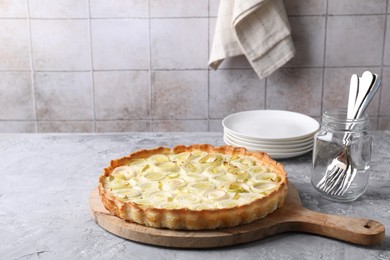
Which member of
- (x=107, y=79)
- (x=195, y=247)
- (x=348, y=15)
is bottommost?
(x=195, y=247)

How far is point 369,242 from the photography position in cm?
115

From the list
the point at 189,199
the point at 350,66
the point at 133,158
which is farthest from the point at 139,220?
the point at 350,66

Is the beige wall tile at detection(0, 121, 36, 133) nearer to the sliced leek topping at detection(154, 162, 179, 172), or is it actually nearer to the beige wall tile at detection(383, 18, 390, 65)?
the sliced leek topping at detection(154, 162, 179, 172)

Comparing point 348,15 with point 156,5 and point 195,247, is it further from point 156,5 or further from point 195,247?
point 195,247

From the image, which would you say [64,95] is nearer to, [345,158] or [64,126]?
[64,126]

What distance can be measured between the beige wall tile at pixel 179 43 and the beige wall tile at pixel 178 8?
0.02 meters

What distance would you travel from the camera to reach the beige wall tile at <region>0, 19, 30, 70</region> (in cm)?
217

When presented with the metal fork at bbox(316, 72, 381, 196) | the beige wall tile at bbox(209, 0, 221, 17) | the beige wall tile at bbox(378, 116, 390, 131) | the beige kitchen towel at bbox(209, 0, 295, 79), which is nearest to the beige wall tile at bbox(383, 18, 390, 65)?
the beige wall tile at bbox(378, 116, 390, 131)

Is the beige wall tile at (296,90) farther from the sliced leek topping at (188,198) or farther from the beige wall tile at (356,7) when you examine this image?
the sliced leek topping at (188,198)

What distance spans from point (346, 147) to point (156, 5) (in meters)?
1.05

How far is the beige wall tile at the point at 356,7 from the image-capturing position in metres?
2.12

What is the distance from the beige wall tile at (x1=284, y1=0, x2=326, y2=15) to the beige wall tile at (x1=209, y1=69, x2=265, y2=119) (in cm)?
27

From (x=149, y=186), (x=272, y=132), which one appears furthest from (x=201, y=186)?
(x=272, y=132)

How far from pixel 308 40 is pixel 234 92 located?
0.34 meters
